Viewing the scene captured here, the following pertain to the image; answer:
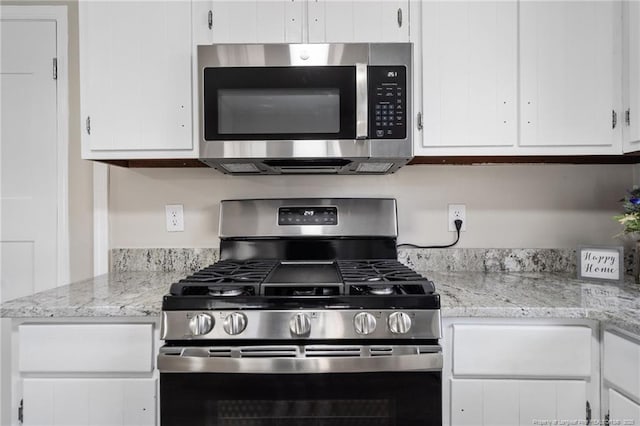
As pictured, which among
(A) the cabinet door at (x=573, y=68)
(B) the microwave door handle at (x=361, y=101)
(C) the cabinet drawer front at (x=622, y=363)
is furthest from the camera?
(A) the cabinet door at (x=573, y=68)

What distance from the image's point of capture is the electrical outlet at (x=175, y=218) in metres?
1.87

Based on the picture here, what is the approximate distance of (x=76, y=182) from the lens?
188 cm

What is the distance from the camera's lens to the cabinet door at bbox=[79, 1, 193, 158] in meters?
1.55

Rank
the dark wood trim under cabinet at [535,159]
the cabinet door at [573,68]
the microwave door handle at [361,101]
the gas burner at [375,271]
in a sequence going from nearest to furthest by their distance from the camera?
the gas burner at [375,271] → the microwave door handle at [361,101] → the cabinet door at [573,68] → the dark wood trim under cabinet at [535,159]

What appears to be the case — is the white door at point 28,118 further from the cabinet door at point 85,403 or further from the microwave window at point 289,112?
the microwave window at point 289,112

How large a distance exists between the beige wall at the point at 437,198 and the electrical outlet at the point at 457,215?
0.08 ft

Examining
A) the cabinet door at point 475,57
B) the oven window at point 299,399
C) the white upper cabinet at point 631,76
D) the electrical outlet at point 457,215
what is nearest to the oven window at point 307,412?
the oven window at point 299,399

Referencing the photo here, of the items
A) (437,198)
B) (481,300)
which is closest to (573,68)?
(437,198)

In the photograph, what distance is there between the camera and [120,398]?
4.01ft

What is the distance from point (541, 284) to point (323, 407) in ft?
3.22

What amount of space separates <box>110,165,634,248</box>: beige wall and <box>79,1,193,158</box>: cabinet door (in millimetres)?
386

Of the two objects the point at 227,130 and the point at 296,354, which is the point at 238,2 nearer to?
the point at 227,130

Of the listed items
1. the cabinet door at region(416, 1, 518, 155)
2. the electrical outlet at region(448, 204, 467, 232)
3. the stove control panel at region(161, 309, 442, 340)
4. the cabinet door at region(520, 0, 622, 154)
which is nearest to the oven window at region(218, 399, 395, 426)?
the stove control panel at region(161, 309, 442, 340)

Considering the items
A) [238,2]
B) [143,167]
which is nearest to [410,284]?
[238,2]
